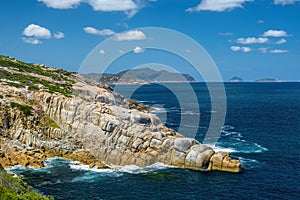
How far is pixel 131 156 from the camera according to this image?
2963 inches

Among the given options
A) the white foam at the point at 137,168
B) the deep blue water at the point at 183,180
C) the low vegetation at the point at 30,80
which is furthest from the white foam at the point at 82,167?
A: the low vegetation at the point at 30,80

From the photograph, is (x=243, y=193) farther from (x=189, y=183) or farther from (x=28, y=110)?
(x=28, y=110)

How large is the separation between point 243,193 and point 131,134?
29.3 m

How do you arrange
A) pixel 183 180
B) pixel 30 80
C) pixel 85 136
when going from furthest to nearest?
1. pixel 30 80
2. pixel 85 136
3. pixel 183 180

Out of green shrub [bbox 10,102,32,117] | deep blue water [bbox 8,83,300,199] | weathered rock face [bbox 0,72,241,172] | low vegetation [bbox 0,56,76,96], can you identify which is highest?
low vegetation [bbox 0,56,76,96]

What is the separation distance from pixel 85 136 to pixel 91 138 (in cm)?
168

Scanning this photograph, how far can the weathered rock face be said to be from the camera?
73.5m

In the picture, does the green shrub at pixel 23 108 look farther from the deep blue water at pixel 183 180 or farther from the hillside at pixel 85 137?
the deep blue water at pixel 183 180

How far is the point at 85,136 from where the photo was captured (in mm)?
80375

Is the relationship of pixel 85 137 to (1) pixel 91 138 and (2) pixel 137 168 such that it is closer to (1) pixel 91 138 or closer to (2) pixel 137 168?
(1) pixel 91 138

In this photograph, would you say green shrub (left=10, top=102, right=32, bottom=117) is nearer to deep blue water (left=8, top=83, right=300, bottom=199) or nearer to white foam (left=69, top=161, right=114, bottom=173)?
deep blue water (left=8, top=83, right=300, bottom=199)

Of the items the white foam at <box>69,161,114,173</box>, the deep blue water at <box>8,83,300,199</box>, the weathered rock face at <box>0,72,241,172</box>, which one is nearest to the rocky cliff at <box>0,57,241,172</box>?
the weathered rock face at <box>0,72,241,172</box>

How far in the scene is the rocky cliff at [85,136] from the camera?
2899 inches

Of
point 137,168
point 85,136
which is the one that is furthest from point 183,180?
point 85,136
